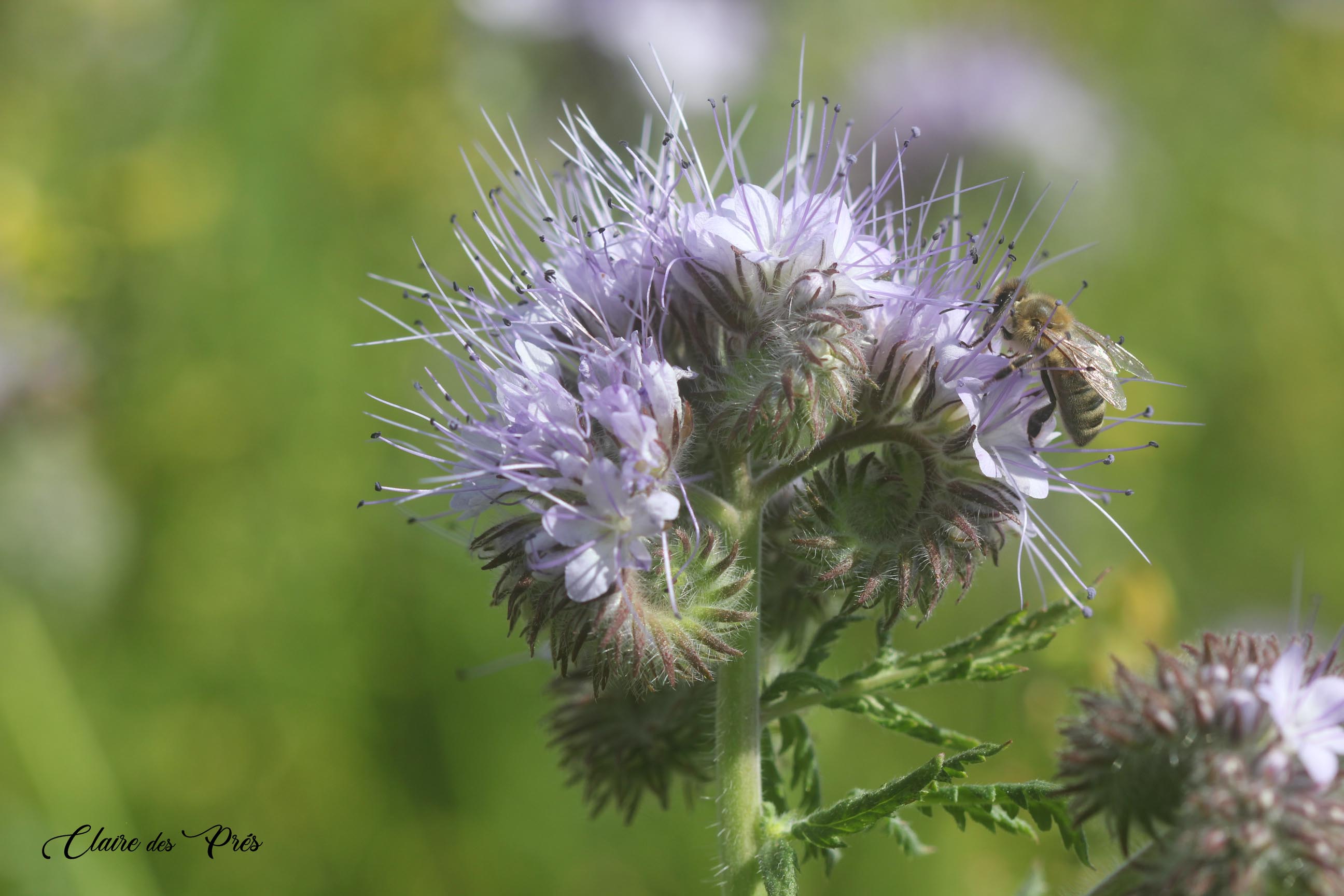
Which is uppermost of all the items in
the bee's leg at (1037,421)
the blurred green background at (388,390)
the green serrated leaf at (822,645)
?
the bee's leg at (1037,421)

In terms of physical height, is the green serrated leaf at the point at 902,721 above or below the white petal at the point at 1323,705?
below

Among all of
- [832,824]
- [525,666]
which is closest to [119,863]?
[525,666]

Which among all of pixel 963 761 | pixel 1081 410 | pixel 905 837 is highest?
pixel 1081 410

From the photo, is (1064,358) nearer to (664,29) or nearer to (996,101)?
(664,29)

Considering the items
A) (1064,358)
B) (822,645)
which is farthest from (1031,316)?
(822,645)

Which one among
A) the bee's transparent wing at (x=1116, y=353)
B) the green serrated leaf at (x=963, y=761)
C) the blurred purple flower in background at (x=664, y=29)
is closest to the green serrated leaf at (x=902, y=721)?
the green serrated leaf at (x=963, y=761)

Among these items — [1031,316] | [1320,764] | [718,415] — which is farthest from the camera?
[1031,316]

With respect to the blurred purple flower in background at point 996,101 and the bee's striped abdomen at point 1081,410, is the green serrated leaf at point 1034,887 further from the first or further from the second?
the blurred purple flower in background at point 996,101
